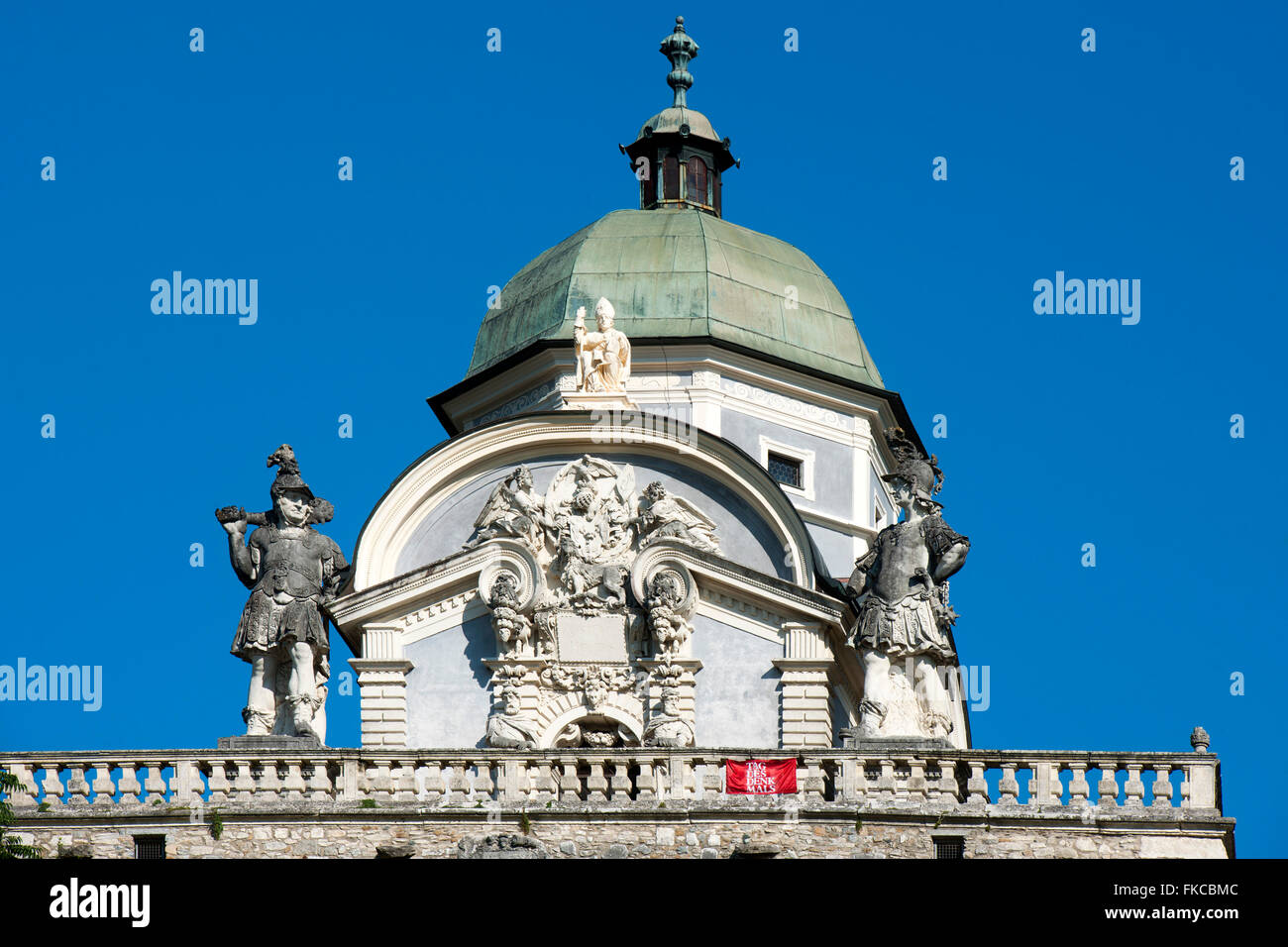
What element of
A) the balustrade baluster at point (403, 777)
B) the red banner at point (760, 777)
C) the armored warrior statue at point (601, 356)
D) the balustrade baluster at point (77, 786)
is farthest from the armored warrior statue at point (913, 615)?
the balustrade baluster at point (77, 786)

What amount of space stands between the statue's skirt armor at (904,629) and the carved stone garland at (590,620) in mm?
5100

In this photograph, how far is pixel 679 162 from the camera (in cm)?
5462

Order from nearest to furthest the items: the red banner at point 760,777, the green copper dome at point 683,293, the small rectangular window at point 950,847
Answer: the small rectangular window at point 950,847
the red banner at point 760,777
the green copper dome at point 683,293

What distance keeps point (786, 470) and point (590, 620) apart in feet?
27.8

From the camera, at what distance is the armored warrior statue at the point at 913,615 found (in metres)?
36.2

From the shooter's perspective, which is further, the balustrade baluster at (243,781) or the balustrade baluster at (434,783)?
the balustrade baluster at (243,781)

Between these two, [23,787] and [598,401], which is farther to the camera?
[598,401]

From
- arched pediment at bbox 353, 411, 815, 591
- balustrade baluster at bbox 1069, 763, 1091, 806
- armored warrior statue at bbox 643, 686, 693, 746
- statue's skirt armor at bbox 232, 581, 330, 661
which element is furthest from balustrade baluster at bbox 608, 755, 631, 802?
arched pediment at bbox 353, 411, 815, 591

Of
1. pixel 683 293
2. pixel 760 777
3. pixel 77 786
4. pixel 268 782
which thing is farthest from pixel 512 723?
pixel 683 293

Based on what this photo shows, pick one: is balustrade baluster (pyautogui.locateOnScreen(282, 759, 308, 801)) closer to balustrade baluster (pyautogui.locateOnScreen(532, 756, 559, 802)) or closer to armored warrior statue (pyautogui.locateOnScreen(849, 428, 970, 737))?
balustrade baluster (pyautogui.locateOnScreen(532, 756, 559, 802))

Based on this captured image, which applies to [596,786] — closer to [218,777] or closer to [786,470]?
[218,777]

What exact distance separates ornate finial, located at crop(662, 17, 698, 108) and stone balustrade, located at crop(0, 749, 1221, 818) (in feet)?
84.4

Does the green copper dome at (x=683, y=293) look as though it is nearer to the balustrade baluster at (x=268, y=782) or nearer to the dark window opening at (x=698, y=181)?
the dark window opening at (x=698, y=181)
